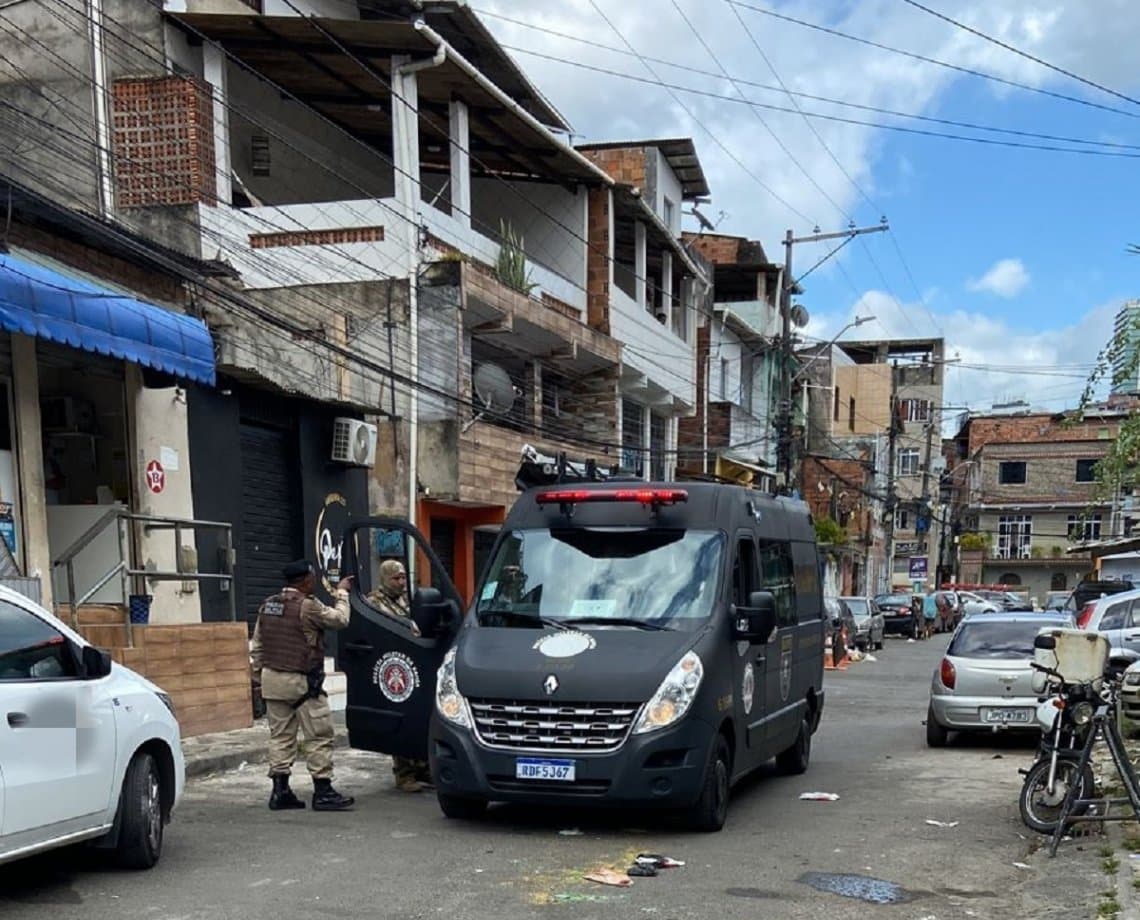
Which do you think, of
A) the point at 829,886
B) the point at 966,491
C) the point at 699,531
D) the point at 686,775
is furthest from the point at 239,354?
the point at 966,491

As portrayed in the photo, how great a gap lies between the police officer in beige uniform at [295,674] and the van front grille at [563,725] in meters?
1.63

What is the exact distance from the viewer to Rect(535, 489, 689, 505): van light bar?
880 centimetres

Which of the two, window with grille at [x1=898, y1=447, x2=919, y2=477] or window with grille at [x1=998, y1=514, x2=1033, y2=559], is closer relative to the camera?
window with grille at [x1=898, y1=447, x2=919, y2=477]

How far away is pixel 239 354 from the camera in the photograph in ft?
52.5

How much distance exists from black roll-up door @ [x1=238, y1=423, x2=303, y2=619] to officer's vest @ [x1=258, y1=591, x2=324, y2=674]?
20.6 ft

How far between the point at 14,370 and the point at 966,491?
77.1 m

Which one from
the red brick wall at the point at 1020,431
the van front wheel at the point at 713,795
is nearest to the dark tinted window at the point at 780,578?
the van front wheel at the point at 713,795

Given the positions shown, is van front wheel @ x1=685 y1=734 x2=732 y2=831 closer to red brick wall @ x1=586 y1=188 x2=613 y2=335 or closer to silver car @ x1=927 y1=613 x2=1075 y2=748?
silver car @ x1=927 y1=613 x2=1075 y2=748

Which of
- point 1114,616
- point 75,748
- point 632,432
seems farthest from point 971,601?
point 75,748

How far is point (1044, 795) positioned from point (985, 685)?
4.63m

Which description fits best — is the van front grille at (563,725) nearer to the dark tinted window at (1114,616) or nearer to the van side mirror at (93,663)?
the van side mirror at (93,663)

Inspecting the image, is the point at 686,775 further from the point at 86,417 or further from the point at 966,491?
the point at 966,491

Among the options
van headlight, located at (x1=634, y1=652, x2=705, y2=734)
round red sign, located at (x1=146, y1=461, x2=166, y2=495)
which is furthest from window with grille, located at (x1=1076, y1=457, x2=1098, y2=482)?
van headlight, located at (x1=634, y1=652, x2=705, y2=734)

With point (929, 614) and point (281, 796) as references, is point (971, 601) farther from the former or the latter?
point (281, 796)
